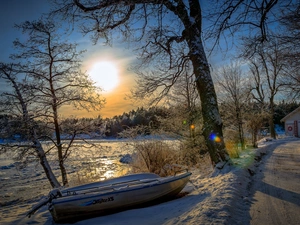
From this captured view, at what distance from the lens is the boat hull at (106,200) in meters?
5.04

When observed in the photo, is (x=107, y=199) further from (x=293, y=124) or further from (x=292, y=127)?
(x=292, y=127)

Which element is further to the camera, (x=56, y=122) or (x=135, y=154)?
(x=135, y=154)

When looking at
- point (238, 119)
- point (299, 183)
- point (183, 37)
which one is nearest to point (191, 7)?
point (183, 37)

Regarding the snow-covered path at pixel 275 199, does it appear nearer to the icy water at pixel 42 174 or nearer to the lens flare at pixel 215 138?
the lens flare at pixel 215 138

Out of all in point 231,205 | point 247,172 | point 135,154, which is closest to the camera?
point 231,205

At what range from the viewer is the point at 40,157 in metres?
10.4

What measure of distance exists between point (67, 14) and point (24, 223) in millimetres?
6307

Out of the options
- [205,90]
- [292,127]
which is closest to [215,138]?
[205,90]

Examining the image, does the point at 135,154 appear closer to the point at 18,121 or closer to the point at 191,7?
the point at 18,121

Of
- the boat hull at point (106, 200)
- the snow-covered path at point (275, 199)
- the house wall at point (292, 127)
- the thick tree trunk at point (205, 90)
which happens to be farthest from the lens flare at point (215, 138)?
the house wall at point (292, 127)

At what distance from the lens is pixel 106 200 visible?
5.20 meters

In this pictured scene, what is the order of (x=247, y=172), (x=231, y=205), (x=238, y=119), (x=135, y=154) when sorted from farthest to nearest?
(x=238, y=119)
(x=135, y=154)
(x=247, y=172)
(x=231, y=205)

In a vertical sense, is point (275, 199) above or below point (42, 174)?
below

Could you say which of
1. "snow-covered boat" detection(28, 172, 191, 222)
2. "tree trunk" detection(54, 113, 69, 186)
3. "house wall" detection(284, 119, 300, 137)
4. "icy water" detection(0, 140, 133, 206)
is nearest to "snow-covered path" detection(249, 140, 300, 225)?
"snow-covered boat" detection(28, 172, 191, 222)
